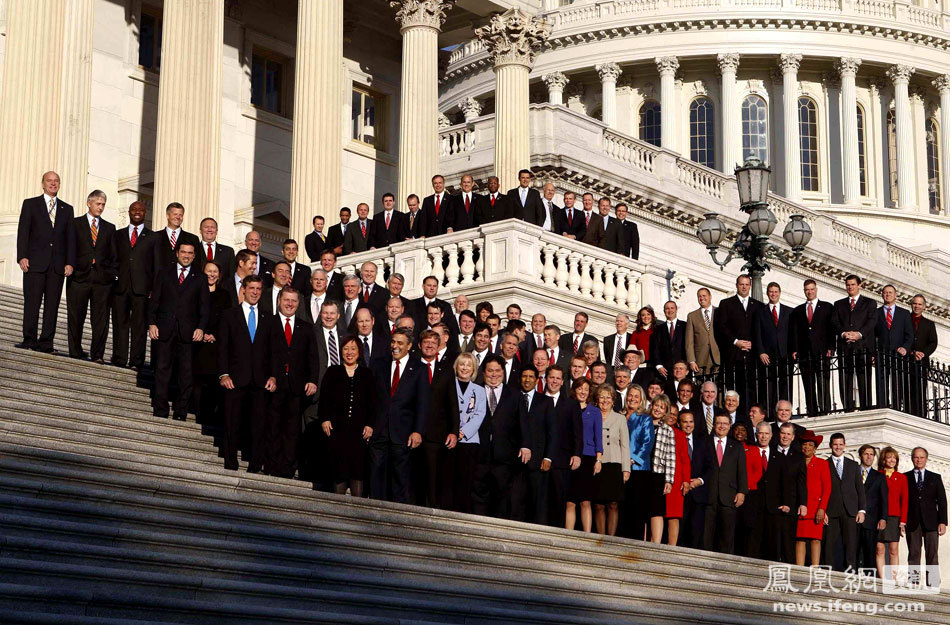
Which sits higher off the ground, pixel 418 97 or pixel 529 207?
pixel 418 97

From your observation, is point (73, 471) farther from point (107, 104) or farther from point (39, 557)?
point (107, 104)

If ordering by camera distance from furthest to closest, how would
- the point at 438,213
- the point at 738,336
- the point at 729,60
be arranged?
the point at 729,60, the point at 438,213, the point at 738,336

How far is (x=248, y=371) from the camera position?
14.2m

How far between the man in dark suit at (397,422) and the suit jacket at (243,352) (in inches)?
40.4

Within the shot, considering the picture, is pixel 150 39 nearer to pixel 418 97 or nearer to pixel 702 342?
pixel 418 97

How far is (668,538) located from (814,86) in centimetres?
5774

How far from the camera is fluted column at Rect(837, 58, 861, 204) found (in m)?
67.2

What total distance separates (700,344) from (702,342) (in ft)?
0.11

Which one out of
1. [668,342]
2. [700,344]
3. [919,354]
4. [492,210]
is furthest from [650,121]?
[668,342]

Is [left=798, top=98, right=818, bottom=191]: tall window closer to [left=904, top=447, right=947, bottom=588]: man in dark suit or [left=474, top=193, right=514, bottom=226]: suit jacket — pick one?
[left=474, top=193, right=514, bottom=226]: suit jacket

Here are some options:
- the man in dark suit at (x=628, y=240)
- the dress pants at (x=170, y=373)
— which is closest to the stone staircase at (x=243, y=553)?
the dress pants at (x=170, y=373)

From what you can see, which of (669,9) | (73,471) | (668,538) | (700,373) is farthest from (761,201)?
(669,9)

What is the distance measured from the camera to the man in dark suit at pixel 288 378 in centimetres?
1416

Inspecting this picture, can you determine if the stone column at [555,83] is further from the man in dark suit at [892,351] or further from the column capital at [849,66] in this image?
the man in dark suit at [892,351]
